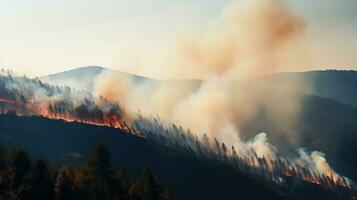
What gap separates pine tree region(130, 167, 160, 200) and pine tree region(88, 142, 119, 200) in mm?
6096

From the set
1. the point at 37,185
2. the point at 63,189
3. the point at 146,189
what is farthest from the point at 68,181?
the point at 146,189

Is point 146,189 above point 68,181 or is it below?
above

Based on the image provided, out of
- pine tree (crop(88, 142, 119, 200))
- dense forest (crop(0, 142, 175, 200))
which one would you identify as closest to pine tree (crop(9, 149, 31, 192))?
dense forest (crop(0, 142, 175, 200))

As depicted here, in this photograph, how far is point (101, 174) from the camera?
98562 mm

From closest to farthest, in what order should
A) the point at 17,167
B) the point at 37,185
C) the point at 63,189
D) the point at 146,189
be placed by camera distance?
the point at 37,185 → the point at 63,189 → the point at 17,167 → the point at 146,189

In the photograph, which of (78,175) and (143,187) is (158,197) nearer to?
(143,187)

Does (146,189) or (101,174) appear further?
(146,189)

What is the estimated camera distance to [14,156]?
98.9 meters

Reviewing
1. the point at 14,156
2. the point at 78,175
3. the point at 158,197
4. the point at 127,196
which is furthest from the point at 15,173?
the point at 158,197

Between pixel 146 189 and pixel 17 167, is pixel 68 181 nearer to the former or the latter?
pixel 17 167

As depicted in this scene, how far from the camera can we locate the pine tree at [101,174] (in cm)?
9750

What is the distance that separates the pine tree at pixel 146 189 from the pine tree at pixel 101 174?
20.0 ft

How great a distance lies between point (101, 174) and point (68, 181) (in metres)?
7.79

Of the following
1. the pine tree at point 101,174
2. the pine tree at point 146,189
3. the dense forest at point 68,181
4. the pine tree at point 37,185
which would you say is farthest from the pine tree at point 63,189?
the pine tree at point 146,189
